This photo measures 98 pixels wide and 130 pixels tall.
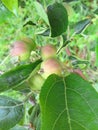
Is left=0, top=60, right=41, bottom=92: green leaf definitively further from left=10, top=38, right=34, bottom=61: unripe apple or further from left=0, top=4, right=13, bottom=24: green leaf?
left=0, top=4, right=13, bottom=24: green leaf

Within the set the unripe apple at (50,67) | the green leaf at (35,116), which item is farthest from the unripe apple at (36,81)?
the green leaf at (35,116)

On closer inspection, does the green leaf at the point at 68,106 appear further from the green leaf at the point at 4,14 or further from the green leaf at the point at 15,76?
the green leaf at the point at 4,14

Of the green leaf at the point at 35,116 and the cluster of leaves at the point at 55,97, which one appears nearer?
the cluster of leaves at the point at 55,97

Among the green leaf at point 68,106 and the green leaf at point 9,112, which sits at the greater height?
the green leaf at point 68,106

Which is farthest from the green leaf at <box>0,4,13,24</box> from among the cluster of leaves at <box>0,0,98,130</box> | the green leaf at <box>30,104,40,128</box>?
the green leaf at <box>30,104,40,128</box>

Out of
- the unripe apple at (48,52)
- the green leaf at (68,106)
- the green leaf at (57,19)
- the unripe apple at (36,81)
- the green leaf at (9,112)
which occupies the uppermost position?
the green leaf at (57,19)
